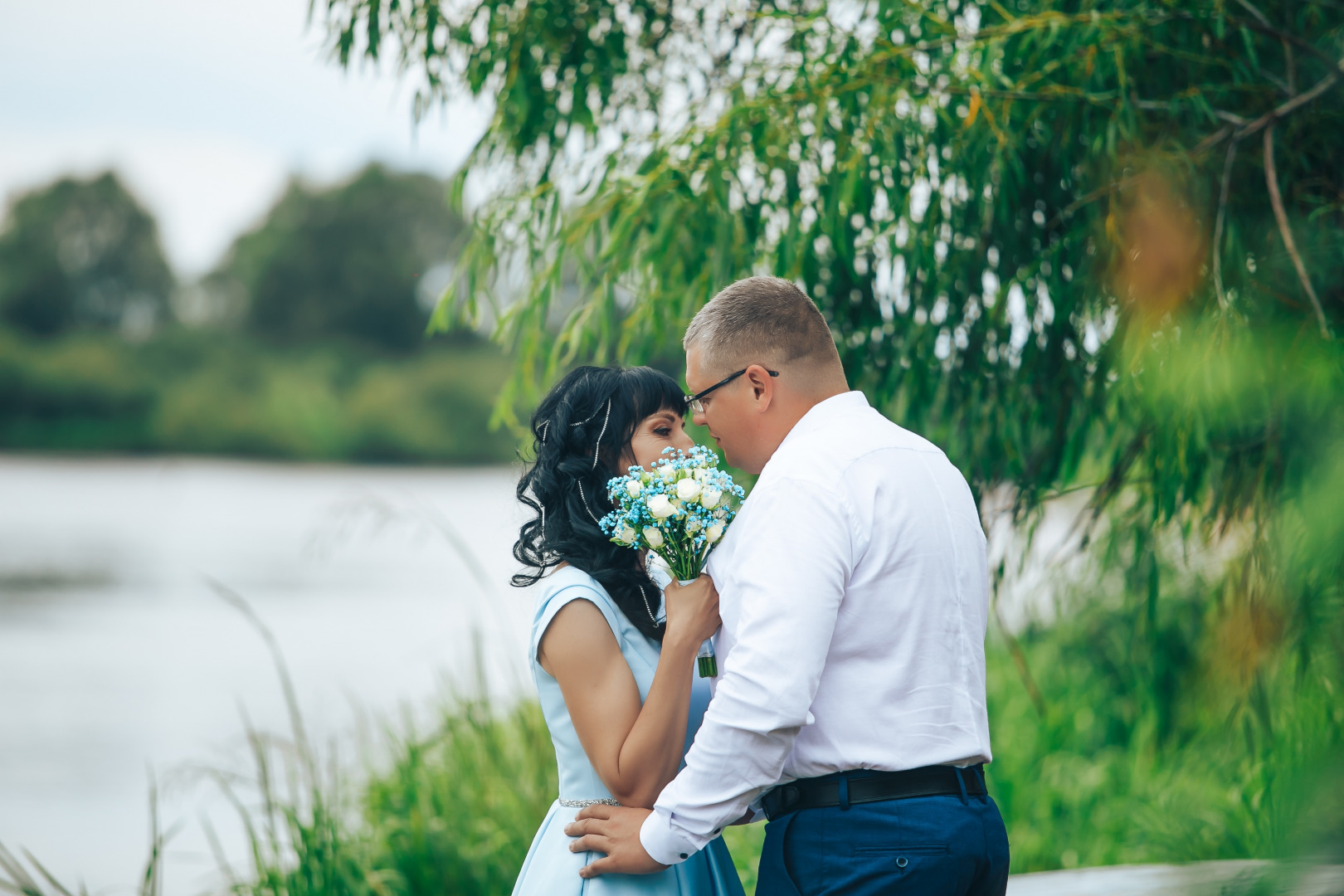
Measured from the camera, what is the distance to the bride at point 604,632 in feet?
6.31

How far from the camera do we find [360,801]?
5227mm

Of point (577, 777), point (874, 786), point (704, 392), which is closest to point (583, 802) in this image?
point (577, 777)

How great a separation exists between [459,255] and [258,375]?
3867 centimetres

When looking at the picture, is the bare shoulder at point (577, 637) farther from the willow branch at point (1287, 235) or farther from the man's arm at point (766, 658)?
the willow branch at point (1287, 235)

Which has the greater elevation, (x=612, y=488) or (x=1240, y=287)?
(x=1240, y=287)

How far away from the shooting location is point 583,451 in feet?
7.42

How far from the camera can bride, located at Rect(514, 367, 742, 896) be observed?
1.92m

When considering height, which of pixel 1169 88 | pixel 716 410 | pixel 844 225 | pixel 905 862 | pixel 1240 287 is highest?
pixel 1169 88

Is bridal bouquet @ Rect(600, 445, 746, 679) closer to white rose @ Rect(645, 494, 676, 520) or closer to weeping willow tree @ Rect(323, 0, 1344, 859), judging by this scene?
white rose @ Rect(645, 494, 676, 520)

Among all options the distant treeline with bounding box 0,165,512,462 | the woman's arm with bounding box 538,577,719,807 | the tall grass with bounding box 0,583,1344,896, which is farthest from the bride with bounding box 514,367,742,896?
the distant treeline with bounding box 0,165,512,462

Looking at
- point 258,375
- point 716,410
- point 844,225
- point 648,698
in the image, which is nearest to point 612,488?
point 716,410

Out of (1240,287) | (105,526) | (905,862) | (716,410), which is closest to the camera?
(905,862)

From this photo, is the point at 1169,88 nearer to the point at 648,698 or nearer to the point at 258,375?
the point at 648,698

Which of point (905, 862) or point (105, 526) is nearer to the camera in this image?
point (905, 862)
